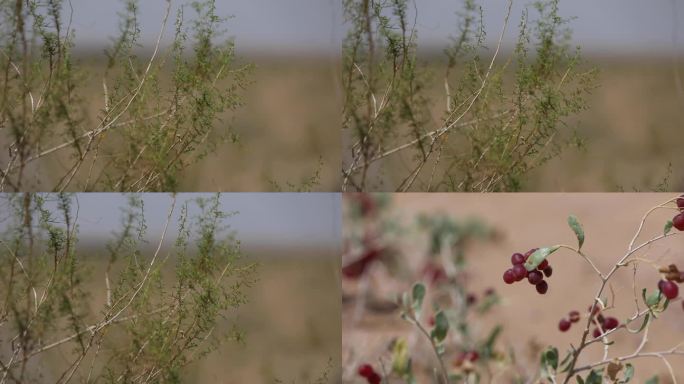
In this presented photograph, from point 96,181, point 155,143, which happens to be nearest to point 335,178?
point 155,143

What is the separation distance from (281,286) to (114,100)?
588mm

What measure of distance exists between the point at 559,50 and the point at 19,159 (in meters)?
1.30

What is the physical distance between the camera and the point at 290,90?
2.02 meters

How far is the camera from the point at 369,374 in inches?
75.2

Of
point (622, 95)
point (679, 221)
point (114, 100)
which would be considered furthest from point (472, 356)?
point (114, 100)

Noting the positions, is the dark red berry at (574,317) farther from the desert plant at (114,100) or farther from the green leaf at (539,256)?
the desert plant at (114,100)

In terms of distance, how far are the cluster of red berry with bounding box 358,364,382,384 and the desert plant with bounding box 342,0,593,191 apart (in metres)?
0.42

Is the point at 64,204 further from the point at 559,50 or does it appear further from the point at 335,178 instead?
the point at 559,50

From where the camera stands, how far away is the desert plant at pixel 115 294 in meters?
1.98

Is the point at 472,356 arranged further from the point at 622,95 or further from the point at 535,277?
the point at 622,95

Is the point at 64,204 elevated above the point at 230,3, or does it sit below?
below

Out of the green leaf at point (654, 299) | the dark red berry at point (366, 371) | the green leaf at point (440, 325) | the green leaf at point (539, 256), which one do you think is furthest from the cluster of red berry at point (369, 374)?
the green leaf at point (654, 299)

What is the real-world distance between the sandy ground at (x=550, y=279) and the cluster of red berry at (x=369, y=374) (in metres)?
0.13

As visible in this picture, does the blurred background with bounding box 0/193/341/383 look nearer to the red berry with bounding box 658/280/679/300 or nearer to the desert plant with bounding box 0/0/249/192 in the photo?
the desert plant with bounding box 0/0/249/192
